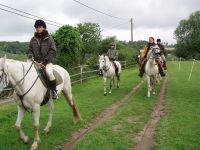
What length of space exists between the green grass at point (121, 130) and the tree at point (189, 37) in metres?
98.0

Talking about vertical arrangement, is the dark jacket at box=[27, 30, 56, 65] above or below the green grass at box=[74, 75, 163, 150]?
above

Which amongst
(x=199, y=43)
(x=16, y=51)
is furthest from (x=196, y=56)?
(x=16, y=51)

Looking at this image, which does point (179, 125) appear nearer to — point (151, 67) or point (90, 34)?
point (151, 67)

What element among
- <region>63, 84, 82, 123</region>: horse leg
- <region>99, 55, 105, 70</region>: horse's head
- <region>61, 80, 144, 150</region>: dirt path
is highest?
<region>99, 55, 105, 70</region>: horse's head

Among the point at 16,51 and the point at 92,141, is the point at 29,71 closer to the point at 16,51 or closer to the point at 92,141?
the point at 92,141

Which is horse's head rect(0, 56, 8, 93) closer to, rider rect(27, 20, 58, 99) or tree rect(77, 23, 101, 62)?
rider rect(27, 20, 58, 99)

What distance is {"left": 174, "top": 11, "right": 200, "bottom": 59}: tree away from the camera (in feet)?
366

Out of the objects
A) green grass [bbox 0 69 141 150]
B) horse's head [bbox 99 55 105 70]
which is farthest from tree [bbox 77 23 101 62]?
green grass [bbox 0 69 141 150]

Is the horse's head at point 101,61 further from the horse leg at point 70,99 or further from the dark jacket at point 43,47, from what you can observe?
the dark jacket at point 43,47

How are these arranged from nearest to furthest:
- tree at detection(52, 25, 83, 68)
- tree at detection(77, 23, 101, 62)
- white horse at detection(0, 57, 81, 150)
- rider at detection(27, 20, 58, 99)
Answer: white horse at detection(0, 57, 81, 150)
rider at detection(27, 20, 58, 99)
tree at detection(52, 25, 83, 68)
tree at detection(77, 23, 101, 62)

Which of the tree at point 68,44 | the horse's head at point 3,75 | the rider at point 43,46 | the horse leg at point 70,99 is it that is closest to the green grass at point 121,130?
the horse leg at point 70,99

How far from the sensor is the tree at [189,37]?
4390 inches

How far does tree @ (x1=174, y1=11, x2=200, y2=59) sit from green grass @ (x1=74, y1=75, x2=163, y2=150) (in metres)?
98.0

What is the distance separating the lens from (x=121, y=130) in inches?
368
